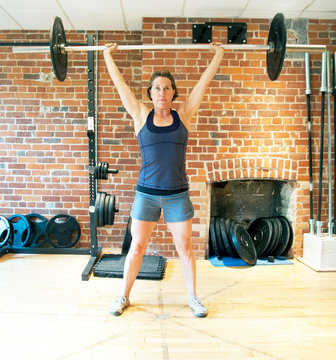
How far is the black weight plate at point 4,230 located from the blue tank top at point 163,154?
6.90 feet

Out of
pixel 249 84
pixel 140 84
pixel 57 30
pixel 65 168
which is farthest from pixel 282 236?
pixel 57 30

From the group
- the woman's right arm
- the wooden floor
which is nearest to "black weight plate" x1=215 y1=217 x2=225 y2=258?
the wooden floor

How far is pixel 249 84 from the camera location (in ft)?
Answer: 10.3

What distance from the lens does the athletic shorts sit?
6.30 ft

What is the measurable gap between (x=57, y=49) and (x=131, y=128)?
4.17 feet

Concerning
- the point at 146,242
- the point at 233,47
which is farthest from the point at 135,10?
the point at 146,242

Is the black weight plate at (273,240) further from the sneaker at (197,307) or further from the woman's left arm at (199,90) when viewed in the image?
the woman's left arm at (199,90)

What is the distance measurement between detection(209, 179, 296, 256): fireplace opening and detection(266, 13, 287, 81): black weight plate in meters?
1.54

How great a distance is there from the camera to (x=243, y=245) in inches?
120

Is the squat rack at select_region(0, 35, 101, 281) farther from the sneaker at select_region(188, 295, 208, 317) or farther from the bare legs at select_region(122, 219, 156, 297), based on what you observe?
the sneaker at select_region(188, 295, 208, 317)

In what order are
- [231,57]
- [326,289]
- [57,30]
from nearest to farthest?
[57,30] → [326,289] → [231,57]

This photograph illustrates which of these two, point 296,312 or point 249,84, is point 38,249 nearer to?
point 296,312

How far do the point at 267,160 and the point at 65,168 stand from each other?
6.94ft

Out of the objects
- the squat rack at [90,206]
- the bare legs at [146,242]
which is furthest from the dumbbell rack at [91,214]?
the bare legs at [146,242]
